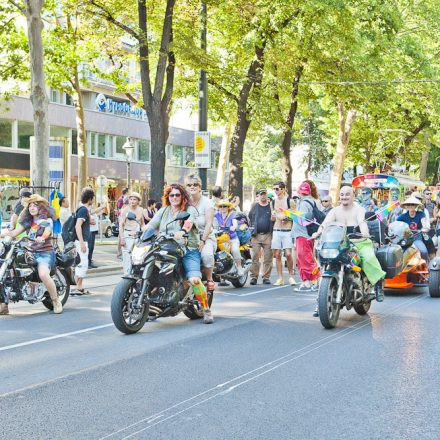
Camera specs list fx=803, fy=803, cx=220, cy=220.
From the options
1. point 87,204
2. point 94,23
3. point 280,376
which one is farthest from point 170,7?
point 280,376

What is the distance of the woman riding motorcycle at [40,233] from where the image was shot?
10.5 m

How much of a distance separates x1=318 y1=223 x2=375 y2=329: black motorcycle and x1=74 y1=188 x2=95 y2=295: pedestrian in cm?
478

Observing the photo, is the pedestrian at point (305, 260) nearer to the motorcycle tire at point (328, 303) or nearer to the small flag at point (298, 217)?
the small flag at point (298, 217)

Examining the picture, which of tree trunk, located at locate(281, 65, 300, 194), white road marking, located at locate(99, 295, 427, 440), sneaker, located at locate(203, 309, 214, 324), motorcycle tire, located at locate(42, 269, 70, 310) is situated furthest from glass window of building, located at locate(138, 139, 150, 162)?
sneaker, located at locate(203, 309, 214, 324)

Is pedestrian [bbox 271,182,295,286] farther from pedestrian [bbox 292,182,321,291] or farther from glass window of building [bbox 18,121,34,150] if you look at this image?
glass window of building [bbox 18,121,34,150]

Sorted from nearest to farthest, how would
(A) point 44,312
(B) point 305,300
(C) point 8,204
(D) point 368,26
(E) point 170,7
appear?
(A) point 44,312 < (B) point 305,300 < (E) point 170,7 < (D) point 368,26 < (C) point 8,204

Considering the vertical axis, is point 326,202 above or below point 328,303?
above

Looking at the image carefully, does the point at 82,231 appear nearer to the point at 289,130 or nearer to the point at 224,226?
the point at 224,226

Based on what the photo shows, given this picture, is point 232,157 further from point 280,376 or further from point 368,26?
point 280,376

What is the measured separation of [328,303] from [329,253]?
22.6 inches

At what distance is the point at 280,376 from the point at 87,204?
23.1 ft

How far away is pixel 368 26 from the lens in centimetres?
2634

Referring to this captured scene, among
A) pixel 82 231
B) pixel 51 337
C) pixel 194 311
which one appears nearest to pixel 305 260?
pixel 82 231

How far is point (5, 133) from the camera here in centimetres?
4216
